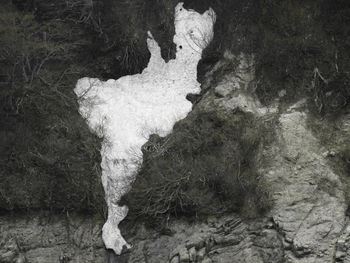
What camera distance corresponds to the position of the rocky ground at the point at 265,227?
15.0m

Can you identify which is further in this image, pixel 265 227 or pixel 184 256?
pixel 184 256

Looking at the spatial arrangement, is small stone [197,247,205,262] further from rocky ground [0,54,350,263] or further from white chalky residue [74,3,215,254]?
white chalky residue [74,3,215,254]

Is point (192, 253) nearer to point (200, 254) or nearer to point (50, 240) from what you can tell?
point (200, 254)

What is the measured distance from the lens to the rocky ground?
1501 cm

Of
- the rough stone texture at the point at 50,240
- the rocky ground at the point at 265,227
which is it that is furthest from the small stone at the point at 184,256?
the rough stone texture at the point at 50,240

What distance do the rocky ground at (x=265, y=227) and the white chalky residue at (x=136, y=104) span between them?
0.92 metres

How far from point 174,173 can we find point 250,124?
8.72 feet

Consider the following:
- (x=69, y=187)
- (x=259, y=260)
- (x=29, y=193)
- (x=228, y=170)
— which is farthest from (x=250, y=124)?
(x=29, y=193)

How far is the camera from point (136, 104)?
1881cm

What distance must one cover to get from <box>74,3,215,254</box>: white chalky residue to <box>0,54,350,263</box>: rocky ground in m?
0.92

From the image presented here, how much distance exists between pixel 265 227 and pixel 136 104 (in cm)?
588

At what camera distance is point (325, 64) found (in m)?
17.7

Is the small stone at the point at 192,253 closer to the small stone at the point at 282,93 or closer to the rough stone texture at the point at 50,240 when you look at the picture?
the rough stone texture at the point at 50,240

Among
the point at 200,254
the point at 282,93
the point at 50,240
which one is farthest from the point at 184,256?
the point at 282,93
